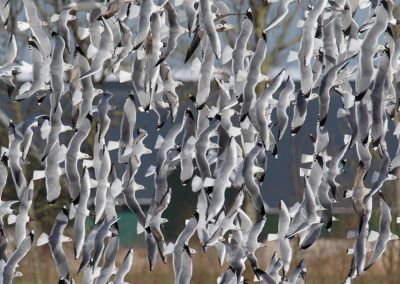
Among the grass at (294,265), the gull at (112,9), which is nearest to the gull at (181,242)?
the gull at (112,9)

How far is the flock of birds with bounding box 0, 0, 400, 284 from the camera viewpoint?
5.24 ft

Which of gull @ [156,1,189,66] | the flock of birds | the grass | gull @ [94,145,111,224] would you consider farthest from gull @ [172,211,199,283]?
the grass

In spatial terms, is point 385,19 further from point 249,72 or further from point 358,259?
point 358,259

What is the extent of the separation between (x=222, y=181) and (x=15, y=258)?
2.18 ft

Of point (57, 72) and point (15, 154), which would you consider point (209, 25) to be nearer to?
point (57, 72)

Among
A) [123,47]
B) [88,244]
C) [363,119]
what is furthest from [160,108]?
[363,119]

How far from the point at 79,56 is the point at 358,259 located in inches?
35.5

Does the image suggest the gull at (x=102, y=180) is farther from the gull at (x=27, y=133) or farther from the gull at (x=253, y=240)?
the gull at (x=253, y=240)

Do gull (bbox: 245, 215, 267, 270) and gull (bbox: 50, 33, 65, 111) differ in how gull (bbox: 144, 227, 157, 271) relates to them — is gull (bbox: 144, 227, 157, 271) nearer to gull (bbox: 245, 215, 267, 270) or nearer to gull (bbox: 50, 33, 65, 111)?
gull (bbox: 245, 215, 267, 270)

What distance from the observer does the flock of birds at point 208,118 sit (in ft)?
5.24

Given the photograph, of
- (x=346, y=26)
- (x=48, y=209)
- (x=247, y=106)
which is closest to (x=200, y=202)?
(x=247, y=106)

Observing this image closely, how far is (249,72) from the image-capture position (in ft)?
5.15

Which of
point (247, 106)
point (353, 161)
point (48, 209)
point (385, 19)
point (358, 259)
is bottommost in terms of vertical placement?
point (48, 209)

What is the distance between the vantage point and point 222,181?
1.62m
